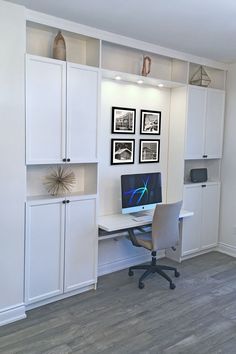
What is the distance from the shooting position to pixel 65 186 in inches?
137

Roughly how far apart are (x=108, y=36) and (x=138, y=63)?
733 millimetres

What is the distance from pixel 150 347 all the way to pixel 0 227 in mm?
1596

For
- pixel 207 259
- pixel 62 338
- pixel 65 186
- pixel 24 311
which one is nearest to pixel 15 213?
pixel 65 186

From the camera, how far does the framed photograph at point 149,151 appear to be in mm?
A: 4227

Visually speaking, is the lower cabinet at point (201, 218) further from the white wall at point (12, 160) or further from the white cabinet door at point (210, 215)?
the white wall at point (12, 160)

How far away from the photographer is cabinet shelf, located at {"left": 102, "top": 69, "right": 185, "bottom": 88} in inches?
142

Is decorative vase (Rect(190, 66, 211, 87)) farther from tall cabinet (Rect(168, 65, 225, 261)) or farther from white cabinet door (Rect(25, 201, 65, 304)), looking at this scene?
white cabinet door (Rect(25, 201, 65, 304))

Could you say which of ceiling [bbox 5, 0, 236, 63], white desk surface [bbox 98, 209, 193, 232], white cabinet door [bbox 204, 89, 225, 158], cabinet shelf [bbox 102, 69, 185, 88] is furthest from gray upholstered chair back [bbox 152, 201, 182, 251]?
ceiling [bbox 5, 0, 236, 63]

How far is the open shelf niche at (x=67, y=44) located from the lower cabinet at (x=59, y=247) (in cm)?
150

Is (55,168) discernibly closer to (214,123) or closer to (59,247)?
(59,247)

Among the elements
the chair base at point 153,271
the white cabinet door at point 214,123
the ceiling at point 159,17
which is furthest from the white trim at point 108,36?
the chair base at point 153,271

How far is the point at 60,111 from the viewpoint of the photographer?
315cm

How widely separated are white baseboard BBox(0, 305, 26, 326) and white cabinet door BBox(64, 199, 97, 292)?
498 millimetres

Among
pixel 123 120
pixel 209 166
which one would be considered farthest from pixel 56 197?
pixel 209 166
